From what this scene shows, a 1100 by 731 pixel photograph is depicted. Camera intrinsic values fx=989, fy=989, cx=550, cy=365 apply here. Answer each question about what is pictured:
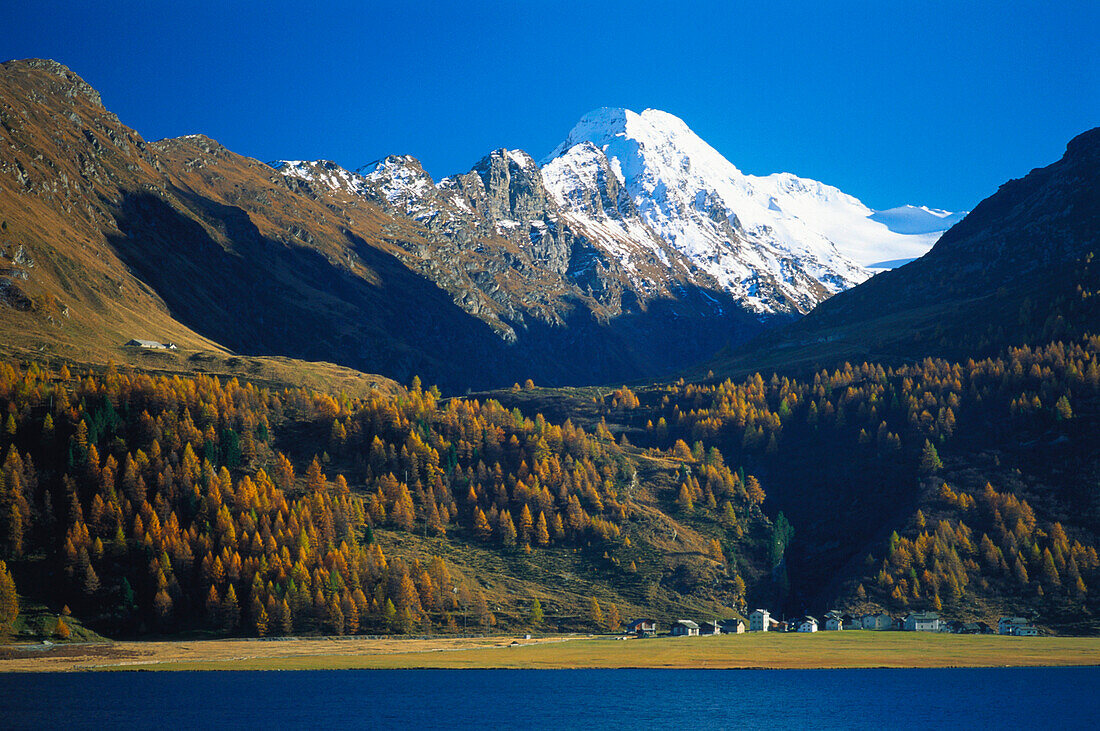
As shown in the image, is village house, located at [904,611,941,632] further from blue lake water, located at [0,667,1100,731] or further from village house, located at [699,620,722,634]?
village house, located at [699,620,722,634]

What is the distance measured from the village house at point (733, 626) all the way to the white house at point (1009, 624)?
151ft

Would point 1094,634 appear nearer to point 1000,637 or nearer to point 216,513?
point 1000,637

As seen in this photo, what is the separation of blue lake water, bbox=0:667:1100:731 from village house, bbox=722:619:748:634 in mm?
39247

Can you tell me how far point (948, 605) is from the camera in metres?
192

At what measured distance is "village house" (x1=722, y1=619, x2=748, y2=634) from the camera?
18975 cm

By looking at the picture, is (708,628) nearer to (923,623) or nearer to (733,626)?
(733,626)

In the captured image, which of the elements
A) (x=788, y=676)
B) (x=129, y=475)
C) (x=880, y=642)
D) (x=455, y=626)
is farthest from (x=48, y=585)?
(x=880, y=642)

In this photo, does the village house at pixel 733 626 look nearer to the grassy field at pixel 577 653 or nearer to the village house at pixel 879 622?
the grassy field at pixel 577 653

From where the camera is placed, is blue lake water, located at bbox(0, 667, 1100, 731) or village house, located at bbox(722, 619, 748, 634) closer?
blue lake water, located at bbox(0, 667, 1100, 731)

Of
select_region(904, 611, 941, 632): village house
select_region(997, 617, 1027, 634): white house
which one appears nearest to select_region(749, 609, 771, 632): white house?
select_region(904, 611, 941, 632): village house

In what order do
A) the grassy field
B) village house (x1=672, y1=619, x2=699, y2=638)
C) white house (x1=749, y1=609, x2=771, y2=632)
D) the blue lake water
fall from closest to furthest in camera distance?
the blue lake water
the grassy field
village house (x1=672, y1=619, x2=699, y2=638)
white house (x1=749, y1=609, x2=771, y2=632)

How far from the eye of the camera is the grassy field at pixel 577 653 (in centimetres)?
14488

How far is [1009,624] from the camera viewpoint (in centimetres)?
17925

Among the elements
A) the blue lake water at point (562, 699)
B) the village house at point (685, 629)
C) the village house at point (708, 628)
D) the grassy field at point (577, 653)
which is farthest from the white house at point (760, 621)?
the blue lake water at point (562, 699)
